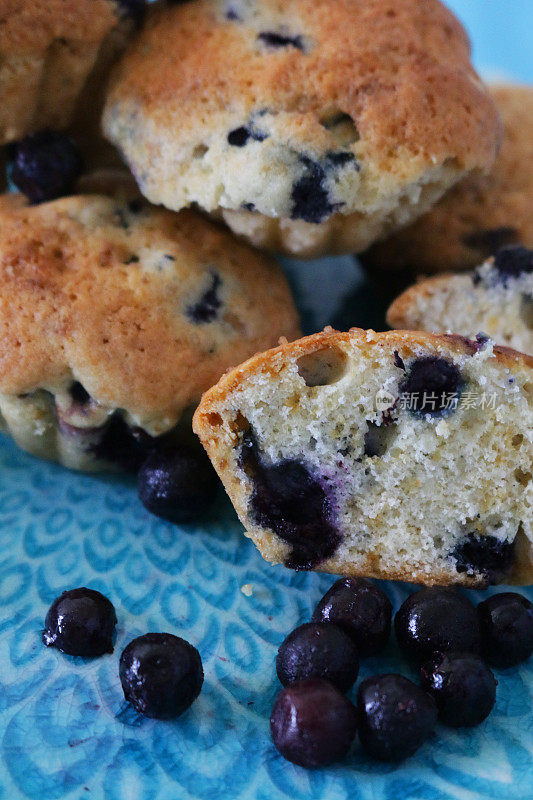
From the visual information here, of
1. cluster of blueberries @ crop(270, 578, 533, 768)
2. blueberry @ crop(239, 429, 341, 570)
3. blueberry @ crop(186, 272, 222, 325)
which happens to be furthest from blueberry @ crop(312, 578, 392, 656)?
blueberry @ crop(186, 272, 222, 325)


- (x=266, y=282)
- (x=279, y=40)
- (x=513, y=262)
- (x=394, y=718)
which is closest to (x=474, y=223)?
(x=513, y=262)

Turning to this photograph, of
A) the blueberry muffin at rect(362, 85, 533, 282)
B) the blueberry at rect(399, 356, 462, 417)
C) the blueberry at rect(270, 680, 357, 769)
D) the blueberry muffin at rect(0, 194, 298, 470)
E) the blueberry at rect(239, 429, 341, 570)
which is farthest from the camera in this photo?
the blueberry muffin at rect(362, 85, 533, 282)

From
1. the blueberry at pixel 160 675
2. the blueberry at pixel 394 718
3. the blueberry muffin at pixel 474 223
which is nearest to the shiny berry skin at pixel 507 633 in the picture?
the blueberry at pixel 394 718

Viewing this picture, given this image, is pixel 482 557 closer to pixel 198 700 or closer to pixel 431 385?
pixel 431 385

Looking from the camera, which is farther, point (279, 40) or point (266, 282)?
point (266, 282)

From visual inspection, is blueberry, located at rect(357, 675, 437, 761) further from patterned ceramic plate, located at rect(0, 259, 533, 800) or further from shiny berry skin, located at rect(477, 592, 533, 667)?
shiny berry skin, located at rect(477, 592, 533, 667)

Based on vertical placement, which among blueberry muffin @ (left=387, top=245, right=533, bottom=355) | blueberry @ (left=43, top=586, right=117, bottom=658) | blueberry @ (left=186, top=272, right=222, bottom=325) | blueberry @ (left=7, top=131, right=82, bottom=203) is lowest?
blueberry @ (left=43, top=586, right=117, bottom=658)
